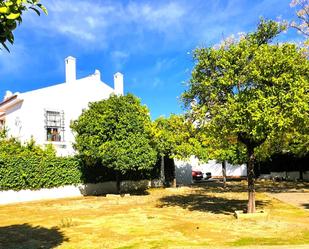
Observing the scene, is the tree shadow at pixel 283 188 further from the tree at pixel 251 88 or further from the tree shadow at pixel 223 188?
the tree at pixel 251 88

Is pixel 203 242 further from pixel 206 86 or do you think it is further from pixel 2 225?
pixel 2 225

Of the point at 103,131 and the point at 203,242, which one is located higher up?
the point at 103,131

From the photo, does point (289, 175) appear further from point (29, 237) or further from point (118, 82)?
point (29, 237)

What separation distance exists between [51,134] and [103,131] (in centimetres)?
666

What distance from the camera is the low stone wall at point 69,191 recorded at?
2628cm

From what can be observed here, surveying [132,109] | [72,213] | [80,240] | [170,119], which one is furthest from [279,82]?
[170,119]

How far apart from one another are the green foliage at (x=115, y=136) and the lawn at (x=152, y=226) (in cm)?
527

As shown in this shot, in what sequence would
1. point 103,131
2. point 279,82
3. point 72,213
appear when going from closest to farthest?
1. point 279,82
2. point 72,213
3. point 103,131

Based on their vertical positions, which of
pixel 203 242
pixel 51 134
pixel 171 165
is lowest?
pixel 203 242

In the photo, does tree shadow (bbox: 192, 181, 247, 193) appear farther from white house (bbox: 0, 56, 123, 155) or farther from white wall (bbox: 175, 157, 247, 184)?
white house (bbox: 0, 56, 123, 155)

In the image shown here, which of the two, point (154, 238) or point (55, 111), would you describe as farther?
point (55, 111)

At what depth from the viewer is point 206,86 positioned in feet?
55.2

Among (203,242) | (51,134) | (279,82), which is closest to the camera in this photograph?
(203,242)

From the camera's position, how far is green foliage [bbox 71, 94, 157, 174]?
27250 millimetres
